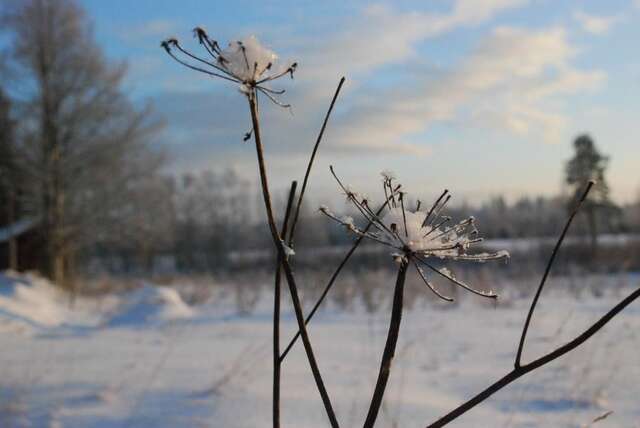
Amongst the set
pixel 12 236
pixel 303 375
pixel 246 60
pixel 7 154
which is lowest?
pixel 303 375

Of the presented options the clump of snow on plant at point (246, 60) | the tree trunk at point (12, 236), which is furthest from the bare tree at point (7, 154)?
the clump of snow on plant at point (246, 60)

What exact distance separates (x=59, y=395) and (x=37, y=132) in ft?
41.6

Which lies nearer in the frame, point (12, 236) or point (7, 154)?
point (7, 154)

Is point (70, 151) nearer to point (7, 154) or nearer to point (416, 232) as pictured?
point (7, 154)

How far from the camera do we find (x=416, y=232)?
580 mm

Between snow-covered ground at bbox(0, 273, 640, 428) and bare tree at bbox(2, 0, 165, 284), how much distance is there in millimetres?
7738

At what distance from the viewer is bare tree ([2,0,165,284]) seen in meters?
13.6

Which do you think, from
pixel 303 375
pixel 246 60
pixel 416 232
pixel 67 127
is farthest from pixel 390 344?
pixel 67 127

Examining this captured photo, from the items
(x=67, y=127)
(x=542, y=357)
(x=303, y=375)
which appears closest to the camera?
(x=542, y=357)

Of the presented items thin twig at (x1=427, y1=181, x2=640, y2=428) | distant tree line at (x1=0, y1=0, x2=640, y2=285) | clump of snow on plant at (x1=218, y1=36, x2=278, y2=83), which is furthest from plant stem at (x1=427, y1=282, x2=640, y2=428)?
distant tree line at (x1=0, y1=0, x2=640, y2=285)

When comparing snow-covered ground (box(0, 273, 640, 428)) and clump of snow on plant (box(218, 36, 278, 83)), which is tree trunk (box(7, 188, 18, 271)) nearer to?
snow-covered ground (box(0, 273, 640, 428))

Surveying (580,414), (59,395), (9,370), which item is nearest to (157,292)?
(9,370)

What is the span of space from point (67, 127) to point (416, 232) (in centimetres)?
1493

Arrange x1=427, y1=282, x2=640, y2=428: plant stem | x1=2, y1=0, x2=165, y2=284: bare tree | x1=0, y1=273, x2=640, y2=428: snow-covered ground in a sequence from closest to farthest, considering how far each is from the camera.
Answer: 1. x1=427, y1=282, x2=640, y2=428: plant stem
2. x1=0, y1=273, x2=640, y2=428: snow-covered ground
3. x1=2, y1=0, x2=165, y2=284: bare tree
